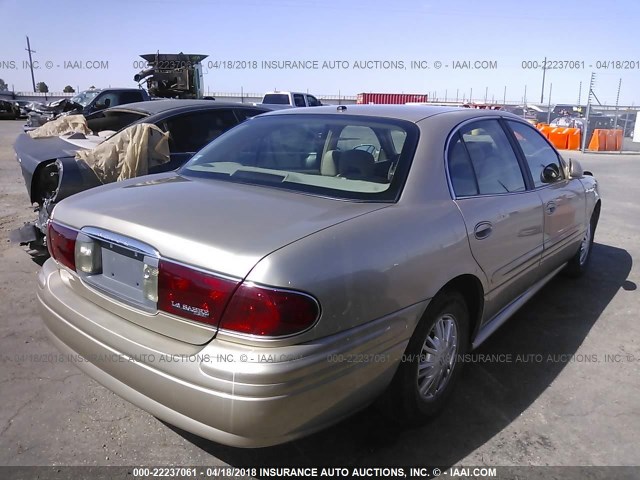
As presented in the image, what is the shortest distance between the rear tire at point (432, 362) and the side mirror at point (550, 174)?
150 centimetres

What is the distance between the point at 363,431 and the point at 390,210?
1152 mm

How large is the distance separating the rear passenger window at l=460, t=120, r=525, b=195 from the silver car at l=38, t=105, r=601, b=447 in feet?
0.05

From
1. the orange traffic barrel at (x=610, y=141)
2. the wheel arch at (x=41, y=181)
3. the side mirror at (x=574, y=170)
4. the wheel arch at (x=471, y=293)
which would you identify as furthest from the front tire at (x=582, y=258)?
the orange traffic barrel at (x=610, y=141)

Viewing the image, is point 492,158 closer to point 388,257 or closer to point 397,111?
point 397,111

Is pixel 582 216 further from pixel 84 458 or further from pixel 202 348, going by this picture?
pixel 84 458

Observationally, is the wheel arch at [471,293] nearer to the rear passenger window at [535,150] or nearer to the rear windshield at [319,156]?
the rear windshield at [319,156]

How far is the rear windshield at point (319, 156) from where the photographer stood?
2521 millimetres

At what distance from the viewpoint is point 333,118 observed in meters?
3.05

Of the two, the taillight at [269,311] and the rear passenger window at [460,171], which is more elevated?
the rear passenger window at [460,171]

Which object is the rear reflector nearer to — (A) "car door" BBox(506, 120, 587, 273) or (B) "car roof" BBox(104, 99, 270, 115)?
(A) "car door" BBox(506, 120, 587, 273)

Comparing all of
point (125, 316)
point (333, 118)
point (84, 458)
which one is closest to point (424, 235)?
point (333, 118)

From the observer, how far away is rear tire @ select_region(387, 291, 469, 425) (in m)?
2.34

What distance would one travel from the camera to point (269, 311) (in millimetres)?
1749

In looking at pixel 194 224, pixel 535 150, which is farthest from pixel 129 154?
pixel 535 150
